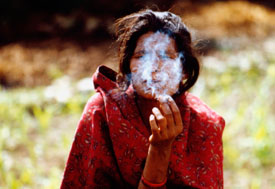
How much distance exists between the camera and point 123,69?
2.04m

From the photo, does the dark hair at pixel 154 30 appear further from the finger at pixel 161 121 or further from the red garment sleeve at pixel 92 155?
the finger at pixel 161 121

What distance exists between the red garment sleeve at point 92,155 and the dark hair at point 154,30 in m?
0.29

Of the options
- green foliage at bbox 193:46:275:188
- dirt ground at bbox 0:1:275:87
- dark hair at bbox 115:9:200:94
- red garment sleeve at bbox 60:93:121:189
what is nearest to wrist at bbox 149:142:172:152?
red garment sleeve at bbox 60:93:121:189

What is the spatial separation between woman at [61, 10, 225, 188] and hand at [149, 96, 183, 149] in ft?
0.67

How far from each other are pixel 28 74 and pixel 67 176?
4.69m

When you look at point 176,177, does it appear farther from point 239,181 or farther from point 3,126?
point 3,126

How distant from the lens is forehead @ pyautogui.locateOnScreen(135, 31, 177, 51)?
1.83 meters

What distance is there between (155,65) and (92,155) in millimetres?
626

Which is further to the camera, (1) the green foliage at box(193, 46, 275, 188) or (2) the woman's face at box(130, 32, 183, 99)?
(1) the green foliage at box(193, 46, 275, 188)

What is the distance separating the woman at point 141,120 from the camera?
1.84m

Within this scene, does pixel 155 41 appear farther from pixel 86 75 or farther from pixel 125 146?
pixel 86 75

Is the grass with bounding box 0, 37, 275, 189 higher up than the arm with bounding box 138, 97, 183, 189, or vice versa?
the arm with bounding box 138, 97, 183, 189

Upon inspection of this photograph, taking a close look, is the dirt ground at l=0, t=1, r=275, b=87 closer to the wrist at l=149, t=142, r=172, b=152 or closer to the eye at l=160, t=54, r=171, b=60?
the eye at l=160, t=54, r=171, b=60

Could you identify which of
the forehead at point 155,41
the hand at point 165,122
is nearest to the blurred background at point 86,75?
the forehead at point 155,41
